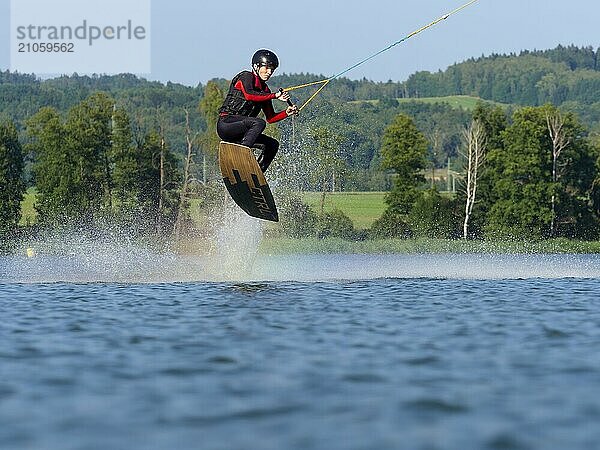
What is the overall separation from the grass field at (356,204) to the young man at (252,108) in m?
43.8

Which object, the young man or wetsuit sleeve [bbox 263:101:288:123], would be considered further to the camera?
wetsuit sleeve [bbox 263:101:288:123]

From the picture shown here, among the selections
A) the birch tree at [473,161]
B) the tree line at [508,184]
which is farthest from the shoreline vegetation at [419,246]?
the birch tree at [473,161]

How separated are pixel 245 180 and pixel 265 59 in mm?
2193

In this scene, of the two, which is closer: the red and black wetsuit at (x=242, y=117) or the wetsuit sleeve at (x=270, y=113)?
the red and black wetsuit at (x=242, y=117)

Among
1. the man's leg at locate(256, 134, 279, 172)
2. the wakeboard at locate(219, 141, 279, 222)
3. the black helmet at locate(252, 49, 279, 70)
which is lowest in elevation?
the wakeboard at locate(219, 141, 279, 222)

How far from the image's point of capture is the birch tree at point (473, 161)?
6112cm

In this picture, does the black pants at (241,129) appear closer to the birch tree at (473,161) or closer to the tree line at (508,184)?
the tree line at (508,184)

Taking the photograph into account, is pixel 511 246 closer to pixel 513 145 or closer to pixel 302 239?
pixel 513 145

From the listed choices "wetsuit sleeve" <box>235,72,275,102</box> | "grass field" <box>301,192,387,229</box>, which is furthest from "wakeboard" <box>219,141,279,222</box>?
"grass field" <box>301,192,387,229</box>

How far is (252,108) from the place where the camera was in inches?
658

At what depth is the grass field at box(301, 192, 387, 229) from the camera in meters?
65.4

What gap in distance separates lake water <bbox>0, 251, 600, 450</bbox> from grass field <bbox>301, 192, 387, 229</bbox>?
46.0 meters

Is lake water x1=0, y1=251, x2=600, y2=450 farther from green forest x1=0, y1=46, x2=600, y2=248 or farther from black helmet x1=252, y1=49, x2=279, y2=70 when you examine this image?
green forest x1=0, y1=46, x2=600, y2=248

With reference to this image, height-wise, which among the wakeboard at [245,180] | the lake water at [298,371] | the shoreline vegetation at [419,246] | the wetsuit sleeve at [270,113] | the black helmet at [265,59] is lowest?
the shoreline vegetation at [419,246]
